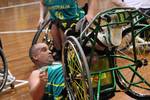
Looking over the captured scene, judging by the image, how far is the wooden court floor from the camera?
367 centimetres

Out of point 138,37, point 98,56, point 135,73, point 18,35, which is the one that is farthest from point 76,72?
point 18,35

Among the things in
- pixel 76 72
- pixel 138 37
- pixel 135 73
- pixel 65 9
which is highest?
pixel 65 9

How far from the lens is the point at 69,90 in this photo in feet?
7.71

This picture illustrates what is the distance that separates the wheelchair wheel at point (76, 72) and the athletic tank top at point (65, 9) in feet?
3.47

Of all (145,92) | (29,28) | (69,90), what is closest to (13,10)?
(29,28)

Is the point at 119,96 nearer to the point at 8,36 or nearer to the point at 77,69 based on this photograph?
the point at 77,69

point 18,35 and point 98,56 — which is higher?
point 98,56

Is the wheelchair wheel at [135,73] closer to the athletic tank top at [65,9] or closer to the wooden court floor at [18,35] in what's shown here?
the wooden court floor at [18,35]

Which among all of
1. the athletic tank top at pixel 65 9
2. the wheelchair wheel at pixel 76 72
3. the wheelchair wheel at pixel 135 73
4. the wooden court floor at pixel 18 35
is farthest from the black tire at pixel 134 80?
the athletic tank top at pixel 65 9

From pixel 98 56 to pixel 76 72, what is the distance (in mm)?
424

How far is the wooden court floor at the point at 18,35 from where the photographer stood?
3.67m

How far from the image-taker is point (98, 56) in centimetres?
262

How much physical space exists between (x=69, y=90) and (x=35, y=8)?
713cm

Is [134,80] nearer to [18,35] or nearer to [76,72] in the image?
[76,72]
